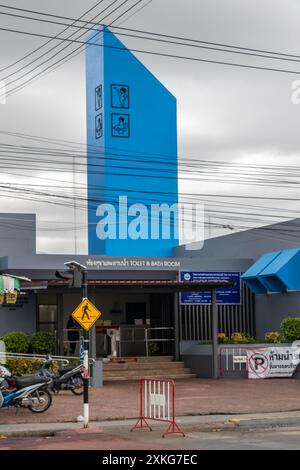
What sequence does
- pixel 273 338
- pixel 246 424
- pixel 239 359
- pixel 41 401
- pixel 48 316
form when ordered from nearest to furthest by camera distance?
pixel 246 424 → pixel 41 401 → pixel 239 359 → pixel 273 338 → pixel 48 316

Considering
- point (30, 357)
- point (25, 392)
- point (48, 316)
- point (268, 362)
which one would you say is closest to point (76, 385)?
point (30, 357)

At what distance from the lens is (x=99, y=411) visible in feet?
79.7

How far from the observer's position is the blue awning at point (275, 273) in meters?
39.4

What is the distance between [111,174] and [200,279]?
1619 centimetres

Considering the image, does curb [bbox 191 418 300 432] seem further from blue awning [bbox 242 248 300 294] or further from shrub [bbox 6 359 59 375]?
blue awning [bbox 242 248 300 294]

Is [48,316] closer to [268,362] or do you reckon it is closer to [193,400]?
[268,362]

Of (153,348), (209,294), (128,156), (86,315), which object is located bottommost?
(153,348)

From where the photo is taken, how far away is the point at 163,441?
1823 centimetres

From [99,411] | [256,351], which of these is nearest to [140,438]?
[99,411]

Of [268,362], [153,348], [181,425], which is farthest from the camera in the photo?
[153,348]

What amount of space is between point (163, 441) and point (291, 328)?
20.1 meters

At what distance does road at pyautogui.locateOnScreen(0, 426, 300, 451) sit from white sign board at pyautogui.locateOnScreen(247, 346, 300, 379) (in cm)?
1500
